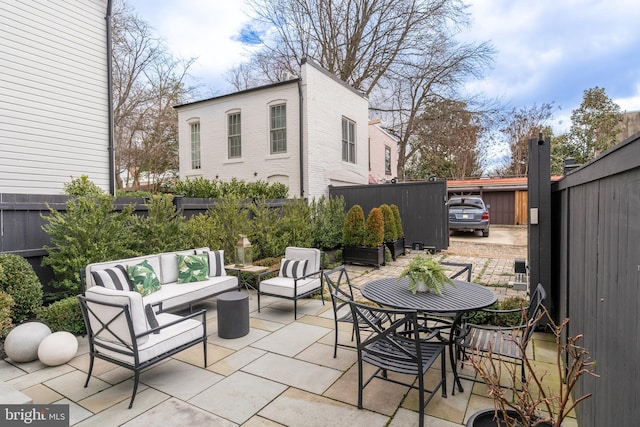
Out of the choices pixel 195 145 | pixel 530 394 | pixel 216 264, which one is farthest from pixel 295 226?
pixel 195 145

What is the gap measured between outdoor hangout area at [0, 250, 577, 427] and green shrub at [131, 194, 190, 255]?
6.01 ft

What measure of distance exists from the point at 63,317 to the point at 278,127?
845cm

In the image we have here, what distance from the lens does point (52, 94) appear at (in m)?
7.36

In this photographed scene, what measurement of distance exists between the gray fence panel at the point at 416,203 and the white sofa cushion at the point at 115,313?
29.7 feet

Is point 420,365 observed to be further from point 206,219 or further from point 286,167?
point 286,167

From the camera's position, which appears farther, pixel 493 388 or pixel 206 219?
pixel 206 219

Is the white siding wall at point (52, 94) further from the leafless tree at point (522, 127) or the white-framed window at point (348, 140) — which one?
the leafless tree at point (522, 127)

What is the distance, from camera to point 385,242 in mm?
9398

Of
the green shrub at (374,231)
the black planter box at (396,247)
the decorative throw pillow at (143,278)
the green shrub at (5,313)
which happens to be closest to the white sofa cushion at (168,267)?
the decorative throw pillow at (143,278)

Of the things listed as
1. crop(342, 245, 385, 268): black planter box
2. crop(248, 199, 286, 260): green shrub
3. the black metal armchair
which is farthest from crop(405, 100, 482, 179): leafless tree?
the black metal armchair

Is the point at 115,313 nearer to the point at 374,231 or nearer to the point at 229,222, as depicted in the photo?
the point at 229,222

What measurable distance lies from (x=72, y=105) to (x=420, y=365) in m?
8.97

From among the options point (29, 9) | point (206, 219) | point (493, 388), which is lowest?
point (493, 388)

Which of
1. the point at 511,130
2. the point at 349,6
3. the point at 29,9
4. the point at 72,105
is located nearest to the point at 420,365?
the point at 72,105
